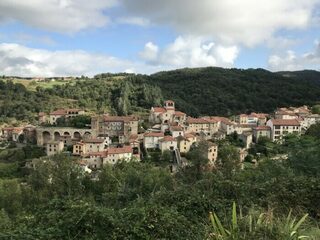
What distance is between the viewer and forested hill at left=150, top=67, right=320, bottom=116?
74.6m

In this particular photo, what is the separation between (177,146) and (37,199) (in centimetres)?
2278

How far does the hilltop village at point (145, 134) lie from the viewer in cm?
4116

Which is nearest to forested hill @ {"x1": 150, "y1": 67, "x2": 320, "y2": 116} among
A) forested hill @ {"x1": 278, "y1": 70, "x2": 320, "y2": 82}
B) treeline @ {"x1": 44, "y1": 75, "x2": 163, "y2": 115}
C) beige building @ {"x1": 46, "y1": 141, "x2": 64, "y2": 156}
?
treeline @ {"x1": 44, "y1": 75, "x2": 163, "y2": 115}

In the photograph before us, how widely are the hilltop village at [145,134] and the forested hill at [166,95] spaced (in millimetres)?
12660

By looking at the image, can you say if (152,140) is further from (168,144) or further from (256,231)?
(256,231)

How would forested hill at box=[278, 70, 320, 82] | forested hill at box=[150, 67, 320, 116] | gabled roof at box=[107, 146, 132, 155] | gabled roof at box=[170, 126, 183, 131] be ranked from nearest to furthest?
gabled roof at box=[107, 146, 132, 155] < gabled roof at box=[170, 126, 183, 131] < forested hill at box=[150, 67, 320, 116] < forested hill at box=[278, 70, 320, 82]

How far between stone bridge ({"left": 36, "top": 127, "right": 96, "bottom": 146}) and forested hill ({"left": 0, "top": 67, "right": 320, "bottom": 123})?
15608 mm

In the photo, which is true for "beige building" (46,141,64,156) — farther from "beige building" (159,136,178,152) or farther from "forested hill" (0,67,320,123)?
"forested hill" (0,67,320,123)

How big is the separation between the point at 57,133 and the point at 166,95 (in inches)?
1296

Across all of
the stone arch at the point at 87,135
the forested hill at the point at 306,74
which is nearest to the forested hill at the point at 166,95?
the stone arch at the point at 87,135

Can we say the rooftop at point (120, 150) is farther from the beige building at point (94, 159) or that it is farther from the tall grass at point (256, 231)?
the tall grass at point (256, 231)

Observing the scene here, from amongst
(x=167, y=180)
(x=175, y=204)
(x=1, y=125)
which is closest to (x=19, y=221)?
(x=175, y=204)

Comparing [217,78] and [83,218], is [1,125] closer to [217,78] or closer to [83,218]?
[217,78]

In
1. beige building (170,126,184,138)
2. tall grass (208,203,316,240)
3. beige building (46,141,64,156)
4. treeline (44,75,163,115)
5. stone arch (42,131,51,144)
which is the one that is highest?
treeline (44,75,163,115)
